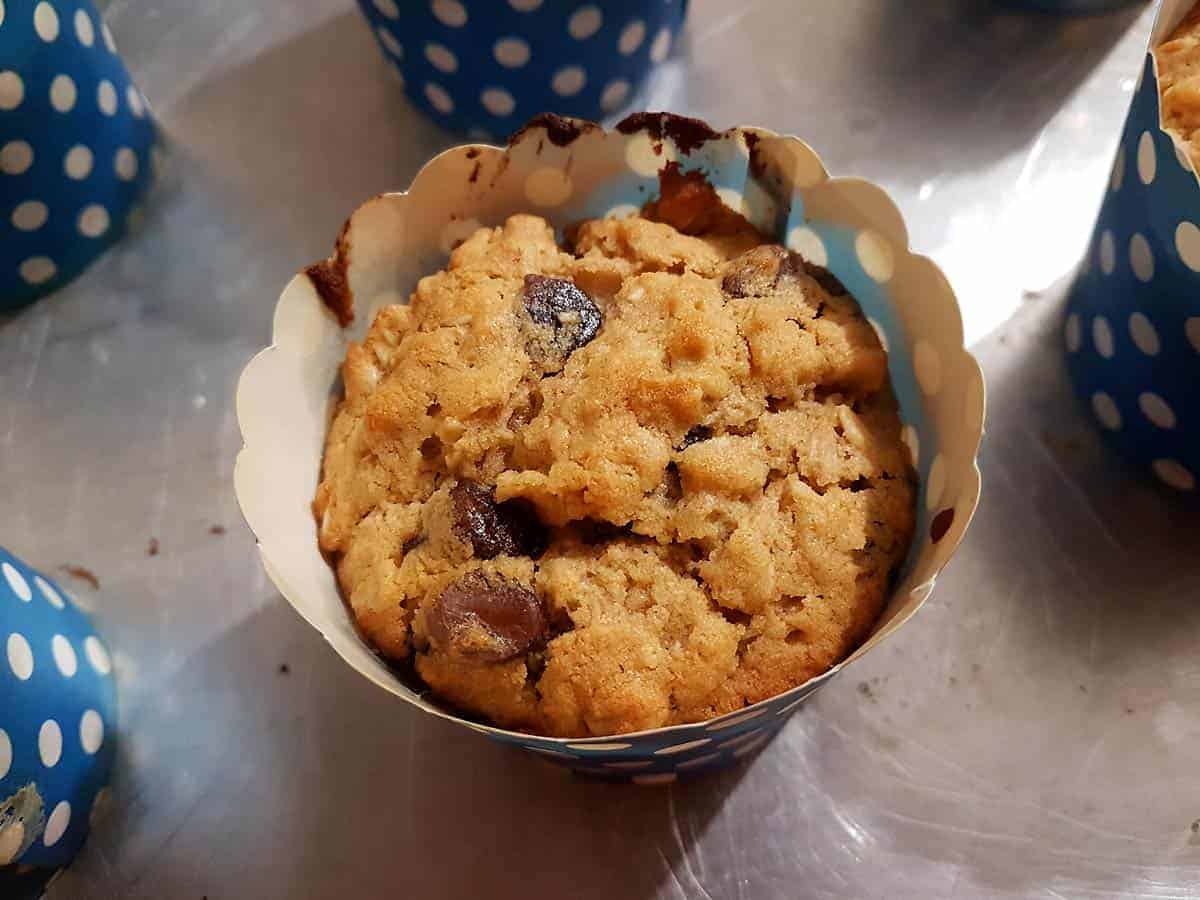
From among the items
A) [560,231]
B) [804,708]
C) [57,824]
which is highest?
[560,231]

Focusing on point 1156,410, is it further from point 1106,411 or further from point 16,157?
point 16,157

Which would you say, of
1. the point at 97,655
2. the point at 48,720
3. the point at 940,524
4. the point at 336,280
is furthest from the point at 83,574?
the point at 940,524

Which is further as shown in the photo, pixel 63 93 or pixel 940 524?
pixel 63 93

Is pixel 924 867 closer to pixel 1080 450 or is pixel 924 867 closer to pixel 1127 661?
pixel 1127 661

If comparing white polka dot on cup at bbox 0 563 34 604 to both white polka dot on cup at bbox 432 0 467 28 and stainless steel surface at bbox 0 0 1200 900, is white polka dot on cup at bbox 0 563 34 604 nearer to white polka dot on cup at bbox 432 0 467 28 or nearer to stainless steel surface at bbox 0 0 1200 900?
stainless steel surface at bbox 0 0 1200 900

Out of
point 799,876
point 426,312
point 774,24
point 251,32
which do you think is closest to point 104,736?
point 426,312

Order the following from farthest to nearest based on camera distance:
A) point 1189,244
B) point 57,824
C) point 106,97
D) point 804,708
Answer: point 106,97 → point 804,708 → point 57,824 → point 1189,244
